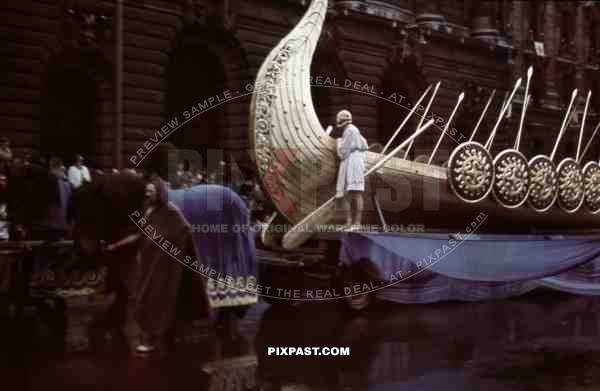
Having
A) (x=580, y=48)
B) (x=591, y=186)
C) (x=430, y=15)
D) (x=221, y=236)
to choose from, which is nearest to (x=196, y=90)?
(x=430, y=15)

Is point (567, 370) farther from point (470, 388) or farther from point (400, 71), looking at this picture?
point (400, 71)

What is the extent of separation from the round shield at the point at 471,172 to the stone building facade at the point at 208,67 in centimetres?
290

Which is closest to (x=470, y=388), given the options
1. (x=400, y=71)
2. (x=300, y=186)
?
(x=300, y=186)

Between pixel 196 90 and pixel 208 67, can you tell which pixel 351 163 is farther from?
pixel 196 90

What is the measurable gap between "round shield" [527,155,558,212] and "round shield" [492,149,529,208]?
0.14m

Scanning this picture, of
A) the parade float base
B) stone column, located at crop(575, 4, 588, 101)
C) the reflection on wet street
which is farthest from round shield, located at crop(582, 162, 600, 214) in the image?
stone column, located at crop(575, 4, 588, 101)

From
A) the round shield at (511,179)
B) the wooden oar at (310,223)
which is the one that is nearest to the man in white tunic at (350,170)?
the wooden oar at (310,223)

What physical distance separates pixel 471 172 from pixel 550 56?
73.6ft

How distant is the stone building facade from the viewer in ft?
48.6

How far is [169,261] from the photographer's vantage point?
615 cm

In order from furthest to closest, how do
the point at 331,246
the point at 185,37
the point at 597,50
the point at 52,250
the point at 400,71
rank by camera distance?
the point at 597,50, the point at 400,71, the point at 185,37, the point at 331,246, the point at 52,250

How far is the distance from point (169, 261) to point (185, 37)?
1222 centimetres

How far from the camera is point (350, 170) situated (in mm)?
8516

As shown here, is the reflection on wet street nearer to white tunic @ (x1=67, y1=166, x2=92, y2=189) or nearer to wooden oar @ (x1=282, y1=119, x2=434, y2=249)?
wooden oar @ (x1=282, y1=119, x2=434, y2=249)
